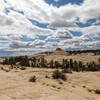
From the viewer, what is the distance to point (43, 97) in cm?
977

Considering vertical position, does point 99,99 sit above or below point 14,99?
below

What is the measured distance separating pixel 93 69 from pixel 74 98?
20.1 m

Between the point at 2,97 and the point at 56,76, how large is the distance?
10166 millimetres

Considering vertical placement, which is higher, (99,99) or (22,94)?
(22,94)

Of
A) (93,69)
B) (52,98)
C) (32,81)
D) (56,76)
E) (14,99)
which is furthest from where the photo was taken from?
(93,69)

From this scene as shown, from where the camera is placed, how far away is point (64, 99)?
969 cm

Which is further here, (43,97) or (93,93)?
(93,93)

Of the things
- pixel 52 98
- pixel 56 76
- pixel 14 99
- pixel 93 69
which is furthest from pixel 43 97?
pixel 93 69

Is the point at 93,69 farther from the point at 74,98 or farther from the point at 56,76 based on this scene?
the point at 74,98

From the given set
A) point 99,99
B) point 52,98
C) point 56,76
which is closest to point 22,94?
point 52,98

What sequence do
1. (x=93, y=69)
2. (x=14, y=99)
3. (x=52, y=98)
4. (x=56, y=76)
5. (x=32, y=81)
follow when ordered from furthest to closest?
(x=93, y=69)
(x=56, y=76)
(x=32, y=81)
(x=52, y=98)
(x=14, y=99)

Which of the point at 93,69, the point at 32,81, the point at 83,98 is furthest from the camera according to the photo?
the point at 93,69

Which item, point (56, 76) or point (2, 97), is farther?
point (56, 76)

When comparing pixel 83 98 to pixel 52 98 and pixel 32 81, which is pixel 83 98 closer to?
pixel 52 98
